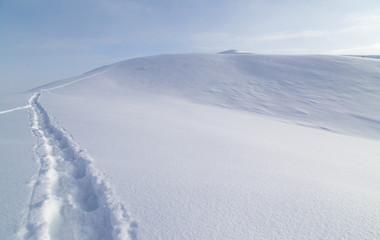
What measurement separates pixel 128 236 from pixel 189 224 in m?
0.45

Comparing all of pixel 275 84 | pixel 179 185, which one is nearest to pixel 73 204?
pixel 179 185

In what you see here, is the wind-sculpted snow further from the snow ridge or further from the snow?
the snow ridge

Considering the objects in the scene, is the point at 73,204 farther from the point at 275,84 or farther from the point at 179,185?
→ the point at 275,84

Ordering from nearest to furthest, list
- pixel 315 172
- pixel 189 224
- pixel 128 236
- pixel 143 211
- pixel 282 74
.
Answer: pixel 128 236, pixel 189 224, pixel 143 211, pixel 315 172, pixel 282 74

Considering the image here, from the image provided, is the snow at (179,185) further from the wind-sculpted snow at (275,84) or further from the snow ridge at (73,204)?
the wind-sculpted snow at (275,84)

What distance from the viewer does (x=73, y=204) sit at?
1.90 metres

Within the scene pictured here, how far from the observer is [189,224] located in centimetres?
160

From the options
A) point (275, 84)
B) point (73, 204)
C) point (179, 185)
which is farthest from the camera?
point (275, 84)

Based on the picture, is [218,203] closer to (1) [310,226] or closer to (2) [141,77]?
(1) [310,226]

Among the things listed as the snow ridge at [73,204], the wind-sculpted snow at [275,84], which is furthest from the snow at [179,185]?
the wind-sculpted snow at [275,84]

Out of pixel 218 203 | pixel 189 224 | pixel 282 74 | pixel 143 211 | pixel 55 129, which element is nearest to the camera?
pixel 189 224

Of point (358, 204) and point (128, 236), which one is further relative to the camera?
point (358, 204)

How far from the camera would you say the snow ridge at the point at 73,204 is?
155 cm

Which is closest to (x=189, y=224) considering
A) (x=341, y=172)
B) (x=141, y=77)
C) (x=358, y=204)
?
(x=358, y=204)
